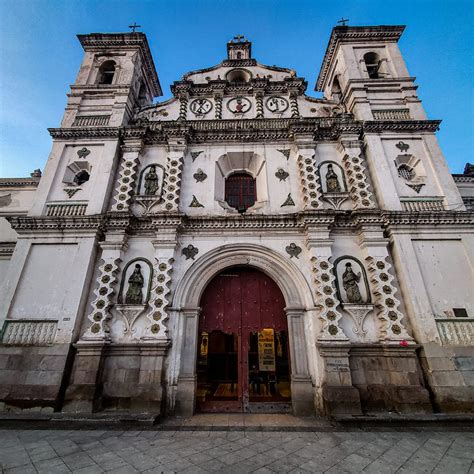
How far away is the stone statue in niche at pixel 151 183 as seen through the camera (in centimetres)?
972

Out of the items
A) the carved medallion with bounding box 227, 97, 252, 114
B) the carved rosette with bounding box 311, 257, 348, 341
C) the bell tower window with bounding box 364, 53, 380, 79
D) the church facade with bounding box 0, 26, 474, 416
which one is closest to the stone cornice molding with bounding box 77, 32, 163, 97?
the church facade with bounding box 0, 26, 474, 416

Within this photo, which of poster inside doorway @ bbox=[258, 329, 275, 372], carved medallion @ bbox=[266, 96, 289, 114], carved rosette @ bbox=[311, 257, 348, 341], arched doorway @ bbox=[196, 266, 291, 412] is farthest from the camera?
carved medallion @ bbox=[266, 96, 289, 114]

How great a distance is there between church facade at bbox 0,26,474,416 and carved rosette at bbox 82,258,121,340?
40 mm

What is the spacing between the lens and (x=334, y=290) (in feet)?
25.6

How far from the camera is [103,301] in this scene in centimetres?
788


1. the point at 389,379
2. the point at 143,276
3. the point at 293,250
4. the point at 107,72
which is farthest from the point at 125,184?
the point at 389,379

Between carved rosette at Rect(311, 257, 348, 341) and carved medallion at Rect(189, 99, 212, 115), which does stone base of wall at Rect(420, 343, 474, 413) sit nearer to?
carved rosette at Rect(311, 257, 348, 341)

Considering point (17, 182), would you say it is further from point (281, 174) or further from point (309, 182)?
point (309, 182)

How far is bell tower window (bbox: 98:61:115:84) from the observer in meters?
13.0

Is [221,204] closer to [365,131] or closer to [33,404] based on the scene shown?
[365,131]

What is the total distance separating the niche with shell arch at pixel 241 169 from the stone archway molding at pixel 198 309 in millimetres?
2240

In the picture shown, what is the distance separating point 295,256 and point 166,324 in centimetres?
460

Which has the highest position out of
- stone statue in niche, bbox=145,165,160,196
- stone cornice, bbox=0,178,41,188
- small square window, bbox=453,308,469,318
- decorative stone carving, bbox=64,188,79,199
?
stone cornice, bbox=0,178,41,188

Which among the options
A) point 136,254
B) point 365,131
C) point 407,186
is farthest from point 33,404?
point 365,131
